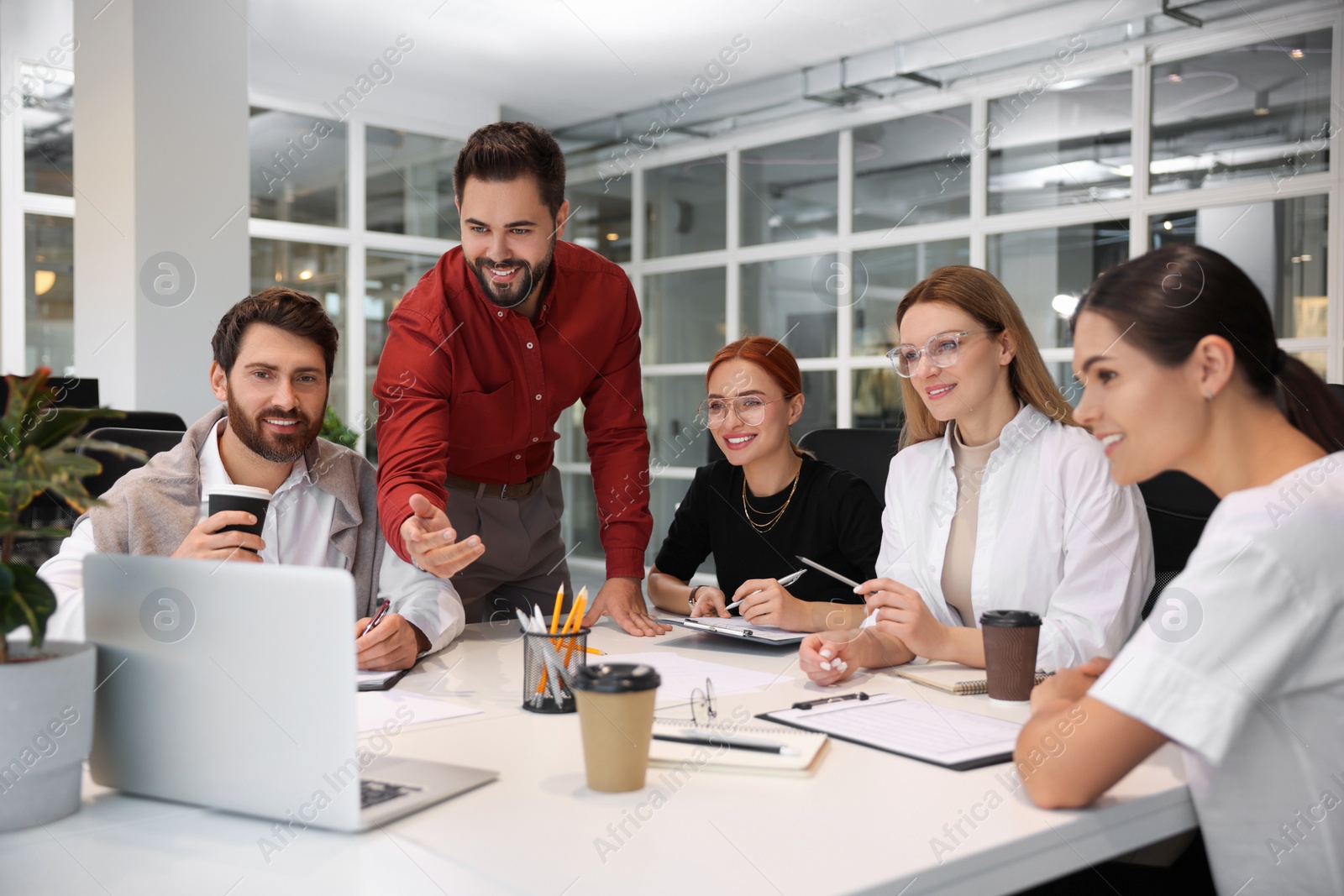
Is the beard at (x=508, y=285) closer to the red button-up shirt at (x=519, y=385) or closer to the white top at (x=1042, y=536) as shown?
the red button-up shirt at (x=519, y=385)

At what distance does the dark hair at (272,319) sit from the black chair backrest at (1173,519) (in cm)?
175

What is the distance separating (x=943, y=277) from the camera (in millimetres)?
2143

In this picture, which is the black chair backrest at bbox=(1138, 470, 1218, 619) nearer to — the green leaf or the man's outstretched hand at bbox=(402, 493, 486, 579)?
the man's outstretched hand at bbox=(402, 493, 486, 579)

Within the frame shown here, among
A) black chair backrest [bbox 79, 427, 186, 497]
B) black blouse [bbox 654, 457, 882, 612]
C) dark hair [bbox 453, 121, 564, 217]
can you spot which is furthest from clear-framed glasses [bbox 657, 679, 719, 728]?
black chair backrest [bbox 79, 427, 186, 497]

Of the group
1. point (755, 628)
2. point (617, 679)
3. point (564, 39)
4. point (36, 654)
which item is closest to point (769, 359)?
point (755, 628)

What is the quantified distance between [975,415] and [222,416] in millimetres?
1537

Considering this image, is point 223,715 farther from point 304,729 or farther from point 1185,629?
point 1185,629

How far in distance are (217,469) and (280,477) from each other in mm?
132

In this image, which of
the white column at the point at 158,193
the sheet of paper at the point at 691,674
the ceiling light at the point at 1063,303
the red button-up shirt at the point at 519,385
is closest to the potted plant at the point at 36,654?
the sheet of paper at the point at 691,674

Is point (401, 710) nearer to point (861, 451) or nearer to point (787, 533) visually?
point (787, 533)

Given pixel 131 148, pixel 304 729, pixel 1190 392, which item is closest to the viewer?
pixel 304 729

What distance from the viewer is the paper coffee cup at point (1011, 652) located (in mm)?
1479

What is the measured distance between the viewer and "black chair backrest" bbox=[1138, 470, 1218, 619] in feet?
7.13

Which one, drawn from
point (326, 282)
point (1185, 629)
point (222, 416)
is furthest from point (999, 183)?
point (1185, 629)
